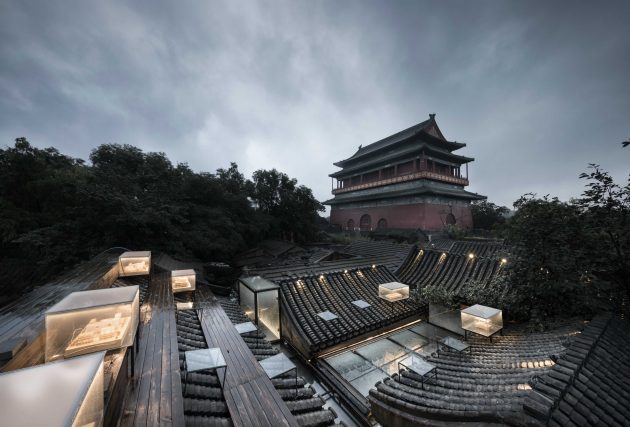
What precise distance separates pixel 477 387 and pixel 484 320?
3.75 m

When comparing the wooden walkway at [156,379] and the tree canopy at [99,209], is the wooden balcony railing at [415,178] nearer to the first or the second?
the tree canopy at [99,209]

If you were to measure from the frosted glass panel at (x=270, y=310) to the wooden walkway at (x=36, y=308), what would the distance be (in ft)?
15.3

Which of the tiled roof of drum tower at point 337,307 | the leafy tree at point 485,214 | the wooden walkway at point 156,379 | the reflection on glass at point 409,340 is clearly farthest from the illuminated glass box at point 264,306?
the leafy tree at point 485,214

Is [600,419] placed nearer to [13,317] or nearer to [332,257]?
[13,317]

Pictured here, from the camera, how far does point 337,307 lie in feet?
28.8

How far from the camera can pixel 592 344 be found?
4.55 meters

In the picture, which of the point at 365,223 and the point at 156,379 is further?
the point at 365,223

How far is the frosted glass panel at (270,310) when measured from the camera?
28.5 ft

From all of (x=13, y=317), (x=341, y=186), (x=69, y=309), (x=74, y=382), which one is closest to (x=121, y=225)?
(x=13, y=317)

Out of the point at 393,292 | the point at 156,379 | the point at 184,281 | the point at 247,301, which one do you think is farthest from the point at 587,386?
the point at 184,281

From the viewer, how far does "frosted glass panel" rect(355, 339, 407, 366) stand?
24.4 ft

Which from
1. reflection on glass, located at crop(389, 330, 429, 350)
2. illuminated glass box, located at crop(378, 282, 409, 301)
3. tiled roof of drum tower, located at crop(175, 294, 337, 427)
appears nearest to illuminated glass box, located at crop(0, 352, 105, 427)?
tiled roof of drum tower, located at crop(175, 294, 337, 427)

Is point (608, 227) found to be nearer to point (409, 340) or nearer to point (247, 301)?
point (409, 340)

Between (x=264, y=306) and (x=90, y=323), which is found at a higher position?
(x=90, y=323)
